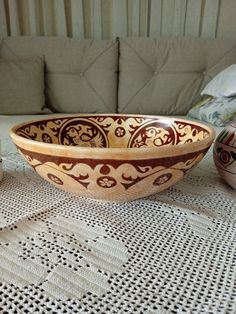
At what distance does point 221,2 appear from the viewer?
1894 mm

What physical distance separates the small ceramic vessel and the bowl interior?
8 centimetres

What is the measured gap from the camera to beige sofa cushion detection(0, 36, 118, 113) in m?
1.70

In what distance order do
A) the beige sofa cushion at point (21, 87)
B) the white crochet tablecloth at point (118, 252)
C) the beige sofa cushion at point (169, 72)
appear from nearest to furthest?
the white crochet tablecloth at point (118, 252)
the beige sofa cushion at point (21, 87)
the beige sofa cushion at point (169, 72)

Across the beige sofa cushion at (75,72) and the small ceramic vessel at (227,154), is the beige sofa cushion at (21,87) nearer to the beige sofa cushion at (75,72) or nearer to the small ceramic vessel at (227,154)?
the beige sofa cushion at (75,72)

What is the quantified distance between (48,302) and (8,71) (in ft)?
5.04

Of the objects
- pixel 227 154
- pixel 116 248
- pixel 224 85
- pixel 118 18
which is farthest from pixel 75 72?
pixel 116 248

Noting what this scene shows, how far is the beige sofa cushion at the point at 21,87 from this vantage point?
157 centimetres

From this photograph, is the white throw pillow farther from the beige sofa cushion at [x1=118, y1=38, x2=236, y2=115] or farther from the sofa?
the sofa

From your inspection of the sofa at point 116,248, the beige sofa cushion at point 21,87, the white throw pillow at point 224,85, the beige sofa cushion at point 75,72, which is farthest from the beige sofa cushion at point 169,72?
the sofa at point 116,248

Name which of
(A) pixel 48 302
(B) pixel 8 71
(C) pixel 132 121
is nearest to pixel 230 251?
(A) pixel 48 302

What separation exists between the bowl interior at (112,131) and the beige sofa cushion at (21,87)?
3.45 feet

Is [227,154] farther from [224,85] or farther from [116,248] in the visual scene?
[224,85]

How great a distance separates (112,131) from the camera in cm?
65

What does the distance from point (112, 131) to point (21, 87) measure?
1.11 meters
